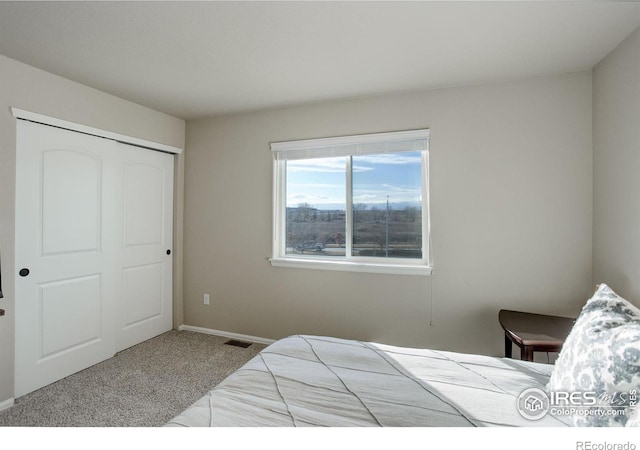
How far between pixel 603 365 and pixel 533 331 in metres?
1.13

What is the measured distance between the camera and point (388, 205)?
10.2 ft

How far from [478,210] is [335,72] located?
1.61m

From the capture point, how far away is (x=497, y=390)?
4.43ft

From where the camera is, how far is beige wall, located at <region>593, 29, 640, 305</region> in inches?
76.9

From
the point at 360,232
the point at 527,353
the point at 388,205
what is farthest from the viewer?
the point at 360,232

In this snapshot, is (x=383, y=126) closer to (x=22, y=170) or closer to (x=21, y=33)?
(x=21, y=33)

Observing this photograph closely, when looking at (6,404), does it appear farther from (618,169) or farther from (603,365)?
(618,169)

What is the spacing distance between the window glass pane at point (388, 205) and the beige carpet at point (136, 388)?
161 centimetres

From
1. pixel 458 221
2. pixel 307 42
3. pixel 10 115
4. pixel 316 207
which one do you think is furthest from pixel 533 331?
pixel 10 115

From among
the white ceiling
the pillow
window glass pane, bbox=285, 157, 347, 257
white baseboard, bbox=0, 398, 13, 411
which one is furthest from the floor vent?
the pillow

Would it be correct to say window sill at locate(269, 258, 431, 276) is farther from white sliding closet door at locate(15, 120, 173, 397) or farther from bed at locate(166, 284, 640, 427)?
white sliding closet door at locate(15, 120, 173, 397)

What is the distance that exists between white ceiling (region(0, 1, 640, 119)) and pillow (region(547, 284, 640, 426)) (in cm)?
158

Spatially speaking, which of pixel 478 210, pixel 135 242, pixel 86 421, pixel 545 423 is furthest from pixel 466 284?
pixel 135 242

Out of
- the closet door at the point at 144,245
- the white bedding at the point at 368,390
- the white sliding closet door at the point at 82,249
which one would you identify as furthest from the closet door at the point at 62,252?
the white bedding at the point at 368,390
